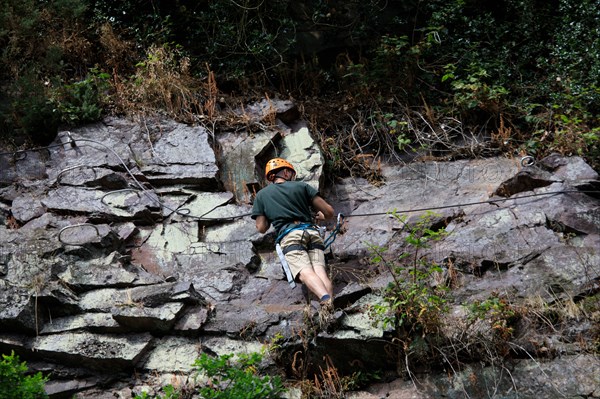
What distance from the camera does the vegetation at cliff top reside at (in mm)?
9422

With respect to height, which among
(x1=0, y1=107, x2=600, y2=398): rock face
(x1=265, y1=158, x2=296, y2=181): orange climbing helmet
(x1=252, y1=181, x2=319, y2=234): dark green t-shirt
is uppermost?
(x1=265, y1=158, x2=296, y2=181): orange climbing helmet

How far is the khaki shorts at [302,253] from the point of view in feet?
22.7

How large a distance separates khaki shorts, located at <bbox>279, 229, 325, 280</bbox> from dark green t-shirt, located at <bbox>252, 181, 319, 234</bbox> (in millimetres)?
181

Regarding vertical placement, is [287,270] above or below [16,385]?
below

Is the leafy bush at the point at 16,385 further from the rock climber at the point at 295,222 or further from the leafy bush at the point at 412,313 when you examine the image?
the leafy bush at the point at 412,313

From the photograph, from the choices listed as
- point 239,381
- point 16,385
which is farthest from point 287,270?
point 16,385

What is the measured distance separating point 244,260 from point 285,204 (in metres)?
0.89

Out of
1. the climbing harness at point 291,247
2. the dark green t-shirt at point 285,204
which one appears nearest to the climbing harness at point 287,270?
the climbing harness at point 291,247

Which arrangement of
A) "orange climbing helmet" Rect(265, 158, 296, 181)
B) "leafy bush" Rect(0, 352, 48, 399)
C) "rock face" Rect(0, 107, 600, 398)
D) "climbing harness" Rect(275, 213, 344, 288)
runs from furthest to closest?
"orange climbing helmet" Rect(265, 158, 296, 181)
"climbing harness" Rect(275, 213, 344, 288)
"rock face" Rect(0, 107, 600, 398)
"leafy bush" Rect(0, 352, 48, 399)

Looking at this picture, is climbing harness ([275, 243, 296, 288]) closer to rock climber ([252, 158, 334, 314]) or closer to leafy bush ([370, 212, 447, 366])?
rock climber ([252, 158, 334, 314])

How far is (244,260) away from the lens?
25.5 feet

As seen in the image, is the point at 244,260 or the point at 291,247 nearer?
the point at 291,247

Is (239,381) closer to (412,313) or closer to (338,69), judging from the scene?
(412,313)

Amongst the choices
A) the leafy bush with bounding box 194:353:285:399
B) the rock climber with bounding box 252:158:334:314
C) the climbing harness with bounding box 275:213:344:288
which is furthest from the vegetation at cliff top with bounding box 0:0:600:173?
the leafy bush with bounding box 194:353:285:399
